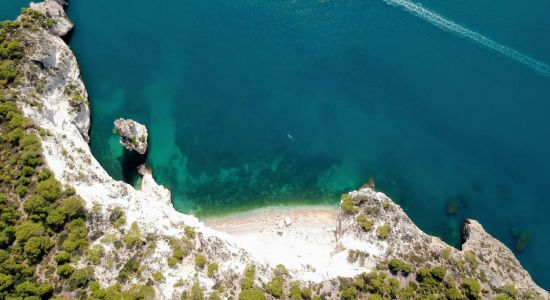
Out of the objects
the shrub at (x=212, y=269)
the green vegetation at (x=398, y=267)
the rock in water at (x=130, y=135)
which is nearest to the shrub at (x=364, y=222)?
the green vegetation at (x=398, y=267)

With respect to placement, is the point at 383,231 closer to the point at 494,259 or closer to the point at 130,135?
the point at 494,259

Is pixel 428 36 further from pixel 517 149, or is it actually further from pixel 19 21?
pixel 19 21

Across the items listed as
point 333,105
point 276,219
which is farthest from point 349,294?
point 333,105

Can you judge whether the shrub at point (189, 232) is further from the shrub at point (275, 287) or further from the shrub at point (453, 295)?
the shrub at point (453, 295)

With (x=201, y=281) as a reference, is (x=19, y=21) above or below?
above

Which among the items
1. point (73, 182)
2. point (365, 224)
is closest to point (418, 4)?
point (365, 224)

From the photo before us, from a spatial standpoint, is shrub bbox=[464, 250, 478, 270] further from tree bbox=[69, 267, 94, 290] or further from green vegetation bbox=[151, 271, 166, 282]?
tree bbox=[69, 267, 94, 290]
